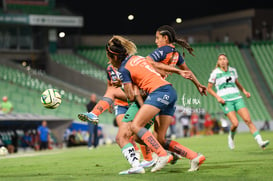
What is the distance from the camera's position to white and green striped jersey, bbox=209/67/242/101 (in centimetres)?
1531

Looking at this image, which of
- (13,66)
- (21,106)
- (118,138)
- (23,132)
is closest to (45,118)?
(23,132)

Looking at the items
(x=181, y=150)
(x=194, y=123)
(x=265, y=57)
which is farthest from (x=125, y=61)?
(x=265, y=57)

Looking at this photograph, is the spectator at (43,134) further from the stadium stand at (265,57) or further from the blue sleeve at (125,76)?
the stadium stand at (265,57)

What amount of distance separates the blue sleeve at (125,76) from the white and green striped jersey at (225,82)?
6.77 m

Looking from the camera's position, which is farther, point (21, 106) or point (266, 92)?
point (266, 92)

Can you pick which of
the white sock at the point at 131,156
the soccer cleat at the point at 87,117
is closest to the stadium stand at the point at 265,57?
the soccer cleat at the point at 87,117

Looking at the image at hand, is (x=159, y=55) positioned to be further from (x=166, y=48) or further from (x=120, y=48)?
(x=120, y=48)

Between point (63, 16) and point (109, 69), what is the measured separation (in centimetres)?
3263

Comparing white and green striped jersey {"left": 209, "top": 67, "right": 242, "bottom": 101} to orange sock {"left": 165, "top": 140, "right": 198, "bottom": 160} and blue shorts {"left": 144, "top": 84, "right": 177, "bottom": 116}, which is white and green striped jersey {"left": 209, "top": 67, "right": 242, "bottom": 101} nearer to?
orange sock {"left": 165, "top": 140, "right": 198, "bottom": 160}

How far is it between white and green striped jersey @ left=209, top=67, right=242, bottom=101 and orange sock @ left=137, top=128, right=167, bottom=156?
6.54 m

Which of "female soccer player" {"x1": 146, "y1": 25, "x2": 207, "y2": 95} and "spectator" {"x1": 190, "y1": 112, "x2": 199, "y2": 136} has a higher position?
"spectator" {"x1": 190, "y1": 112, "x2": 199, "y2": 136}

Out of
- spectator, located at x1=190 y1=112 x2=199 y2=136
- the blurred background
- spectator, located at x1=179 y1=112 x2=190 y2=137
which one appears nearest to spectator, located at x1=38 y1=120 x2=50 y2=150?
the blurred background

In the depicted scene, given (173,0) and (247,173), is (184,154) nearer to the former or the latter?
(247,173)

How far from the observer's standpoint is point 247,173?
914cm
